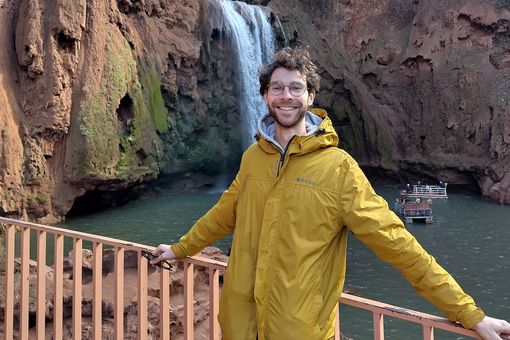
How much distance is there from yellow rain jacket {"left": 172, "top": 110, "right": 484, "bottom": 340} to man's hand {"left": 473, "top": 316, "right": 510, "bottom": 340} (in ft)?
0.11

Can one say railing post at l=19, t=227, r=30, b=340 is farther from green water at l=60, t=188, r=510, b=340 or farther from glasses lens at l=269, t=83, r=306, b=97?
green water at l=60, t=188, r=510, b=340

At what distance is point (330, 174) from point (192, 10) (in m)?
25.8

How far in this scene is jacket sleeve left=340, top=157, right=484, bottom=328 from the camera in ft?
6.92

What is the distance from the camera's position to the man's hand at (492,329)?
2043 millimetres

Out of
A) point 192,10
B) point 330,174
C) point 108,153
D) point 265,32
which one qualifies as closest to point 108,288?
point 330,174

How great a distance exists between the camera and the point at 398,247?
2211mm

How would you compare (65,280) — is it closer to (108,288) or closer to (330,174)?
(108,288)

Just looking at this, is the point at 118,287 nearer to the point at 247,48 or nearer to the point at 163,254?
the point at 163,254

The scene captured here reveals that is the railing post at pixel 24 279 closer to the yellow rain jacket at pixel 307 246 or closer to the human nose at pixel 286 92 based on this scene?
the yellow rain jacket at pixel 307 246

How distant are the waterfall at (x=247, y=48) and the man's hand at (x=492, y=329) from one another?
25.9m

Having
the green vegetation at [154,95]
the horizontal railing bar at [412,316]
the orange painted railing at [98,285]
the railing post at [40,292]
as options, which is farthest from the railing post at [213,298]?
the green vegetation at [154,95]

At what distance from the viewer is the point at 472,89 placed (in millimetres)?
30219

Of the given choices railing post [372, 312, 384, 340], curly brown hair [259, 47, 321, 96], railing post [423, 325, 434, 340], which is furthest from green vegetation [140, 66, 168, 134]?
railing post [423, 325, 434, 340]

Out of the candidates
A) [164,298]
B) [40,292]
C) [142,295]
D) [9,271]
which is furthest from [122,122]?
[164,298]
